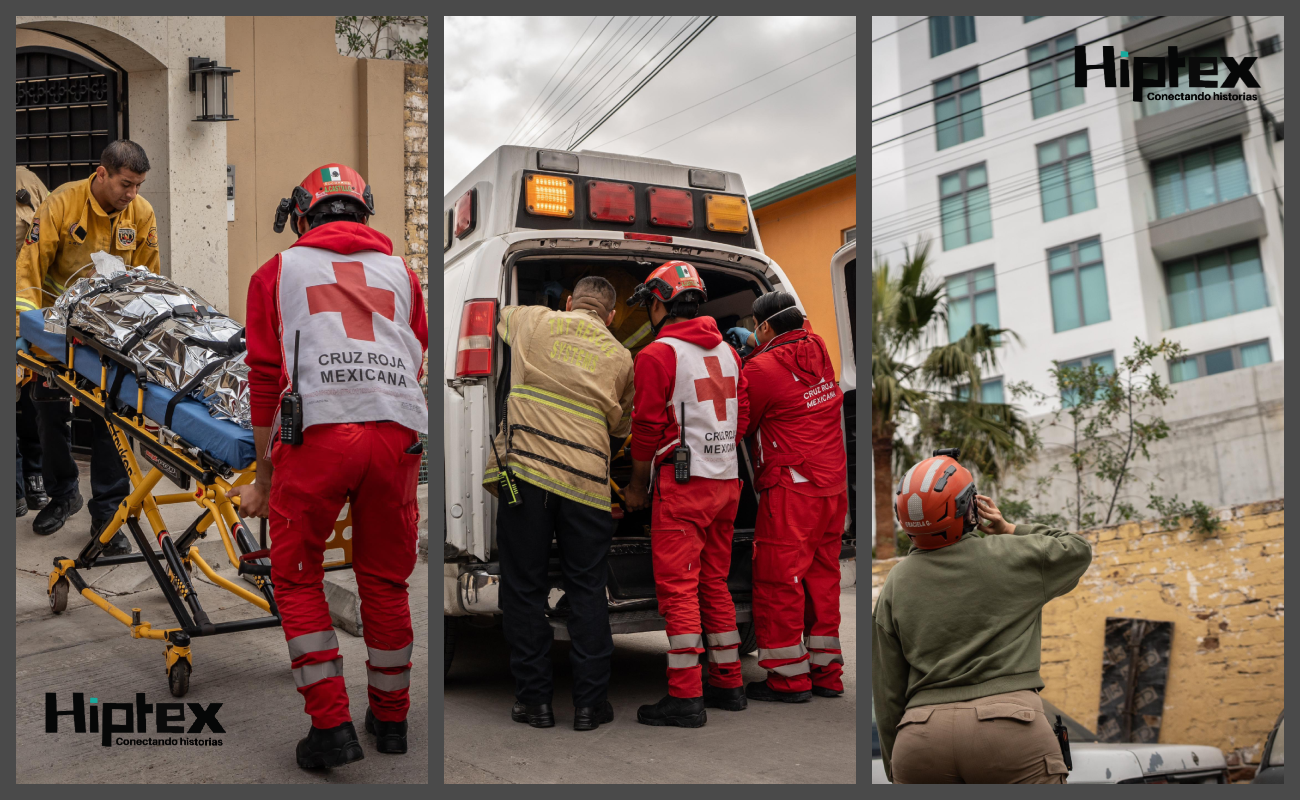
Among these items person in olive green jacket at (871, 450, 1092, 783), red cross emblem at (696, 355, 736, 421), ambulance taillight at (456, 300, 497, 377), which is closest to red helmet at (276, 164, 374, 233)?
ambulance taillight at (456, 300, 497, 377)

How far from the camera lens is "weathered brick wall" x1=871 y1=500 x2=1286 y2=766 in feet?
27.6

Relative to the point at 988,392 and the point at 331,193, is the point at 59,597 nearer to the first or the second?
the point at 331,193

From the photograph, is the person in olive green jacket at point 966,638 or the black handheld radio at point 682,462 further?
the black handheld radio at point 682,462

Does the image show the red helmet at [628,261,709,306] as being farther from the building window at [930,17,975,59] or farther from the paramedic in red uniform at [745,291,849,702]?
the building window at [930,17,975,59]

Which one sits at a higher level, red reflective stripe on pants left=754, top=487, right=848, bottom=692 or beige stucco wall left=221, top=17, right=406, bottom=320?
beige stucco wall left=221, top=17, right=406, bottom=320

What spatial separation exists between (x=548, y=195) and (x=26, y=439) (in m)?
3.19

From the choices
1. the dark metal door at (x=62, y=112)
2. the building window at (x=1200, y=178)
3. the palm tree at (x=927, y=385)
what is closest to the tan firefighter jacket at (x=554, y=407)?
the dark metal door at (x=62, y=112)

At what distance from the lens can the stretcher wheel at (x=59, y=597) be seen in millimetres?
3898

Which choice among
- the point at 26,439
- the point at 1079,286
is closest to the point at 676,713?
the point at 26,439

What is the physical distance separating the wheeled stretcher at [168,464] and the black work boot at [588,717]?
2.89ft

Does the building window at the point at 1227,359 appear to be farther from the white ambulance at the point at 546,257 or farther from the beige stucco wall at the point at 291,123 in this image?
the beige stucco wall at the point at 291,123

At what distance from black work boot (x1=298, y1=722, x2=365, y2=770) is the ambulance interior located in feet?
4.12

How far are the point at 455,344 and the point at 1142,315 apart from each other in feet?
35.6

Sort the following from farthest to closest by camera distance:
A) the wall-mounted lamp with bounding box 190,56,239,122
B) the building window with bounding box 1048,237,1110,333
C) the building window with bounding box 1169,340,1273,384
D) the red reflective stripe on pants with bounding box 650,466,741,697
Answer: the building window with bounding box 1048,237,1110,333 < the building window with bounding box 1169,340,1273,384 < the wall-mounted lamp with bounding box 190,56,239,122 < the red reflective stripe on pants with bounding box 650,466,741,697
